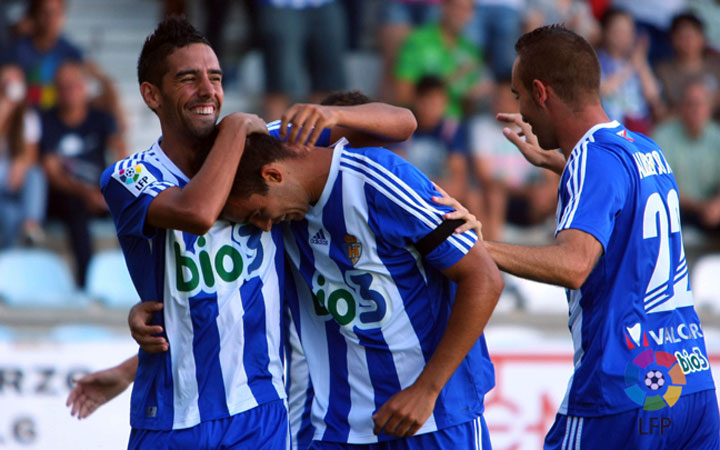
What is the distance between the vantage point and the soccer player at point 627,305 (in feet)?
10.6

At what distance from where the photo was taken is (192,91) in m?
3.36

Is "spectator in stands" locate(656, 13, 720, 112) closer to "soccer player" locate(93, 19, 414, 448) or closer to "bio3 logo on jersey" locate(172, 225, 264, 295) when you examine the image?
"soccer player" locate(93, 19, 414, 448)

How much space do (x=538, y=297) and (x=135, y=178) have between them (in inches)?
197

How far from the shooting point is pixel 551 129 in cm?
346

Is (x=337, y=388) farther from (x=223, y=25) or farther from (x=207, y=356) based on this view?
(x=223, y=25)

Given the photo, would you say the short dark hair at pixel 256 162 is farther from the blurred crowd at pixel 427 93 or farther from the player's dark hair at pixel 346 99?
the blurred crowd at pixel 427 93

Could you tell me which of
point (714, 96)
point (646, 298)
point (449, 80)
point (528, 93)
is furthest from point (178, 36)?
point (714, 96)

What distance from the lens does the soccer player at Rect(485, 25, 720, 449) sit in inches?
127

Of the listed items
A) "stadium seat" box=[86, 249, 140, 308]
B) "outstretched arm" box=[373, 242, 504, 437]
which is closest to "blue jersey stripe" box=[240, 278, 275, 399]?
"outstretched arm" box=[373, 242, 504, 437]

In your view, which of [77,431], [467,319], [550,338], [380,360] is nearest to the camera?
[467,319]

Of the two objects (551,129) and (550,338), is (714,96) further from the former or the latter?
(551,129)

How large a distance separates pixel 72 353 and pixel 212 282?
3.02m

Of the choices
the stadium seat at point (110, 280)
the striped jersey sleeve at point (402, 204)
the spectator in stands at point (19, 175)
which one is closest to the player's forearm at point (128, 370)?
the striped jersey sleeve at point (402, 204)

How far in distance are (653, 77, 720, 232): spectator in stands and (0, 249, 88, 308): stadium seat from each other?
5544 millimetres
